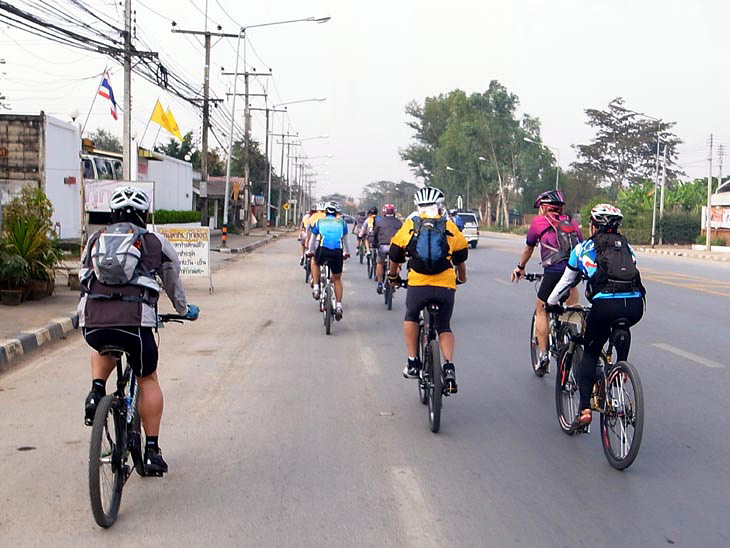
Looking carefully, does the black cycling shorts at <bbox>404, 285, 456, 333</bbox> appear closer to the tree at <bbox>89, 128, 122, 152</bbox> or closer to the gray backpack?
the gray backpack

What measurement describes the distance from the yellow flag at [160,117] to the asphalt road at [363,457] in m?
18.8

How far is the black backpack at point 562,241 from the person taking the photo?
812cm

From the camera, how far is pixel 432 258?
22.1 feet

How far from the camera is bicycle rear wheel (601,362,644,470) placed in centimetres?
541

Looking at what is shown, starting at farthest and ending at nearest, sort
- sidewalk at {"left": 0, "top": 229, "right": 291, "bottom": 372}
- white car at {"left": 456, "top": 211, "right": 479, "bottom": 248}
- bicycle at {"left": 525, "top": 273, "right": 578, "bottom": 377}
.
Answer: white car at {"left": 456, "top": 211, "right": 479, "bottom": 248}
sidewalk at {"left": 0, "top": 229, "right": 291, "bottom": 372}
bicycle at {"left": 525, "top": 273, "right": 578, "bottom": 377}

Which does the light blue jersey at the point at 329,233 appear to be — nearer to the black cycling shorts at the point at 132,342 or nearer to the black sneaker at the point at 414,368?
the black sneaker at the point at 414,368

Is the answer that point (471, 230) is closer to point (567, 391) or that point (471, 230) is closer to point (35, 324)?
point (35, 324)

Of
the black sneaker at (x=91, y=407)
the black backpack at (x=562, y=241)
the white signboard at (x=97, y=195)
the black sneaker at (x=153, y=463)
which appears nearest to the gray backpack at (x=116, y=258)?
the black sneaker at (x=91, y=407)

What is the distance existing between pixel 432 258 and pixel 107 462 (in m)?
3.05

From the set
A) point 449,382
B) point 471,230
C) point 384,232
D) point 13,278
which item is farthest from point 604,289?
point 471,230

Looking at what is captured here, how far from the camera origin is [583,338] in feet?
20.3

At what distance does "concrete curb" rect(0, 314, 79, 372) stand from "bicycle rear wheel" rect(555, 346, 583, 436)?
194 inches

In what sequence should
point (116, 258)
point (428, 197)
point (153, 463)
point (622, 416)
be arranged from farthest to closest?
point (428, 197) < point (622, 416) < point (153, 463) < point (116, 258)

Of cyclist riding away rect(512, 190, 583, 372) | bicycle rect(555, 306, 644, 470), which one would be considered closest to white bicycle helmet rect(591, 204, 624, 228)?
bicycle rect(555, 306, 644, 470)
